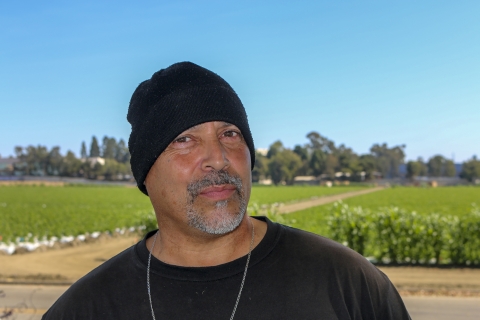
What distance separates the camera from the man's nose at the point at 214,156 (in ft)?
5.09

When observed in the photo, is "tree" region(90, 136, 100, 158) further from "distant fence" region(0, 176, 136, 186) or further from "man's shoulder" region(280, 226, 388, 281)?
Result: "man's shoulder" region(280, 226, 388, 281)

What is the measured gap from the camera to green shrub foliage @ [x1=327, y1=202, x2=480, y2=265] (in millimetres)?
11875

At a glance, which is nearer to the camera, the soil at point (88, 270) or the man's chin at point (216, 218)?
the man's chin at point (216, 218)

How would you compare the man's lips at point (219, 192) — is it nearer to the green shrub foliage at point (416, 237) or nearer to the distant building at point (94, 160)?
the green shrub foliage at point (416, 237)

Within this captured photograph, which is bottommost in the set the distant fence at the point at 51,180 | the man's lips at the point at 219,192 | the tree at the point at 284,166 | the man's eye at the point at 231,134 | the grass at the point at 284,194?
the grass at the point at 284,194

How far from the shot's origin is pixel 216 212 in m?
A: 1.55

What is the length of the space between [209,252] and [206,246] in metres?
0.02

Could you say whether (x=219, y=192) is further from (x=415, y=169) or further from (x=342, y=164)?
(x=415, y=169)

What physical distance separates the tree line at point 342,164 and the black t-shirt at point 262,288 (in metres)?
86.5

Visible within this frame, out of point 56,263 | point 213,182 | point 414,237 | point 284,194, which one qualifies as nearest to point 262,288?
point 213,182

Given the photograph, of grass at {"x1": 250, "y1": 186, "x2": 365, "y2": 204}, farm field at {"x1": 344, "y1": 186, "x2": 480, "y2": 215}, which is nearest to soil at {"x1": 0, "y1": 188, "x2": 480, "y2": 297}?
farm field at {"x1": 344, "y1": 186, "x2": 480, "y2": 215}

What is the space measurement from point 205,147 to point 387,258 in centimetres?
1146

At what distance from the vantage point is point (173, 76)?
5.39ft

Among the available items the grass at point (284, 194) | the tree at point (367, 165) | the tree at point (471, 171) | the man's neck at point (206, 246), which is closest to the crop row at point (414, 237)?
the man's neck at point (206, 246)
